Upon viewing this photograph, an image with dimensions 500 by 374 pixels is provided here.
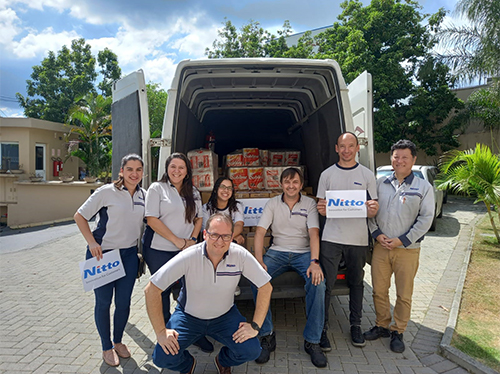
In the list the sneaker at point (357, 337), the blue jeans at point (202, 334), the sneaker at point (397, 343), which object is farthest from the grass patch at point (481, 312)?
the blue jeans at point (202, 334)

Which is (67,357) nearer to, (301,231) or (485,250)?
(301,231)

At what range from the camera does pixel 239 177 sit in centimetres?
461

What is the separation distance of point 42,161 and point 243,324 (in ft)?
56.3

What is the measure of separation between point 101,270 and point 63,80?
24.8m

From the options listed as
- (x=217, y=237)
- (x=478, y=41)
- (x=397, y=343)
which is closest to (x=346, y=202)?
(x=217, y=237)

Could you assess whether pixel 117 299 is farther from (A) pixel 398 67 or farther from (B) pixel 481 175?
(A) pixel 398 67

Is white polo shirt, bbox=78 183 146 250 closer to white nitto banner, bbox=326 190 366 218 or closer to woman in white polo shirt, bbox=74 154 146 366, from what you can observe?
woman in white polo shirt, bbox=74 154 146 366

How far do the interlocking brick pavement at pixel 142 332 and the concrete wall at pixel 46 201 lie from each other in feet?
24.8

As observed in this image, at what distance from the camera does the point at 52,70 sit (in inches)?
938

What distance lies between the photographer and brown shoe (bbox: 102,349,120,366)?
308cm

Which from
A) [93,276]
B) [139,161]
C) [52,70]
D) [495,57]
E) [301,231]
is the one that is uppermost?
[52,70]

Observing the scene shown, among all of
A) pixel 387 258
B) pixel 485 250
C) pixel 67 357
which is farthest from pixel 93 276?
pixel 485 250

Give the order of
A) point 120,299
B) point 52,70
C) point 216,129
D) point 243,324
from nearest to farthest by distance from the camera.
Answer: point 243,324, point 120,299, point 216,129, point 52,70

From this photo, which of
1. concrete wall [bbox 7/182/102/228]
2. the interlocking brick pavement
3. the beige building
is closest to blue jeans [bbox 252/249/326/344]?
the interlocking brick pavement
